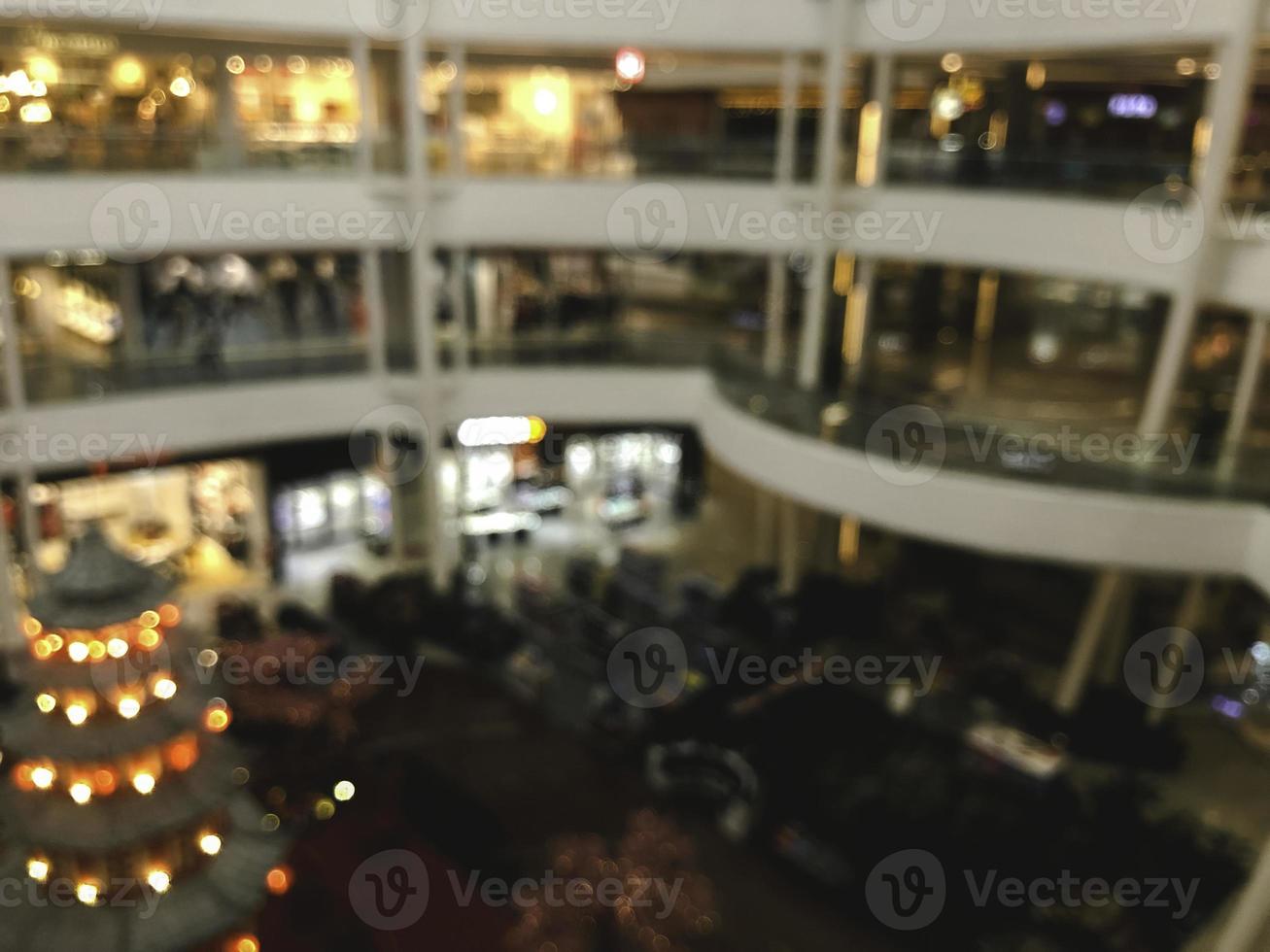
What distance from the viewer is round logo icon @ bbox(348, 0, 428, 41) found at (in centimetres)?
1349

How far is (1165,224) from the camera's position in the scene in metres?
11.5

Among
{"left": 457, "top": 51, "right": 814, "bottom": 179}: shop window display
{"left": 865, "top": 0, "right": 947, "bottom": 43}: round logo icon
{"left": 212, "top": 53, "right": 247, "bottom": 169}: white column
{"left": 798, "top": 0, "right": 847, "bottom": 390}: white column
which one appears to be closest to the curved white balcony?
{"left": 798, "top": 0, "right": 847, "bottom": 390}: white column

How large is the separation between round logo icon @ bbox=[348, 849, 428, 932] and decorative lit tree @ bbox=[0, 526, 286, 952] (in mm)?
4398

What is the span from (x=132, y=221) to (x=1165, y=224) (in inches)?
500

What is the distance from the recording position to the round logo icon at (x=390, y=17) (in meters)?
13.5

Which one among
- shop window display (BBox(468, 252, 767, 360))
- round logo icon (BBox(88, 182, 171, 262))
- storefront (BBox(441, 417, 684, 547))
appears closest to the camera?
round logo icon (BBox(88, 182, 171, 262))

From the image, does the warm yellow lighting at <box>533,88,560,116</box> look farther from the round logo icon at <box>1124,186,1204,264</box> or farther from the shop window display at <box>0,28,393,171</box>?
the round logo icon at <box>1124,186,1204,264</box>

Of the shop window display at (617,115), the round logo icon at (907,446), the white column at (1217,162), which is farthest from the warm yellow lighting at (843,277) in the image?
the white column at (1217,162)

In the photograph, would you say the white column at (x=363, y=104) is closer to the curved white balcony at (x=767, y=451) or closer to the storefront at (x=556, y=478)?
the curved white balcony at (x=767, y=451)

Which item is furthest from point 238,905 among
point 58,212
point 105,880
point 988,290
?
point 988,290

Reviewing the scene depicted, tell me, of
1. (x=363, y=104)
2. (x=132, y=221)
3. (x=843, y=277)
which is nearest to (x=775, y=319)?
(x=843, y=277)

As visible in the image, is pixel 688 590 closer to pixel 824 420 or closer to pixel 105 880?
pixel 824 420

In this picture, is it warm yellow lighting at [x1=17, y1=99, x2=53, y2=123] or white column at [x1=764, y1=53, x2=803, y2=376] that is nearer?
warm yellow lighting at [x1=17, y1=99, x2=53, y2=123]

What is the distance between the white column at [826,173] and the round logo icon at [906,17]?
43cm
